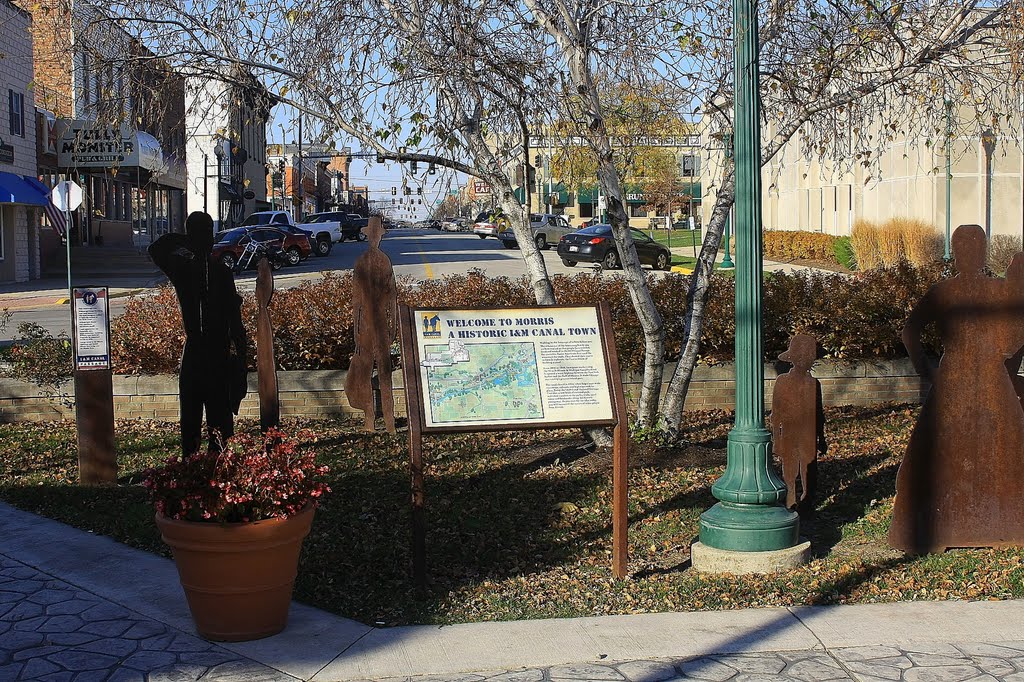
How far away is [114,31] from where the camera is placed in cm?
889

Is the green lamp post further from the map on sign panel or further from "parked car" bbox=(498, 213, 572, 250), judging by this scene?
"parked car" bbox=(498, 213, 572, 250)

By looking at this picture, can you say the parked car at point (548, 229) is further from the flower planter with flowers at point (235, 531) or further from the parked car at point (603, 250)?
the flower planter with flowers at point (235, 531)

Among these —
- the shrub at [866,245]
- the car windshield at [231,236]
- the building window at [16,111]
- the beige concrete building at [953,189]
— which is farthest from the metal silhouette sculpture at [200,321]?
the car windshield at [231,236]

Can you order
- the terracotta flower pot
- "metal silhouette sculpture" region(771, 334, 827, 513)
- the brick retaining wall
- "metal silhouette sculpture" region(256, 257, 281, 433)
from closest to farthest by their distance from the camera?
the terracotta flower pot → "metal silhouette sculpture" region(771, 334, 827, 513) → "metal silhouette sculpture" region(256, 257, 281, 433) → the brick retaining wall

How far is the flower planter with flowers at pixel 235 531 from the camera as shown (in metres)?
4.98

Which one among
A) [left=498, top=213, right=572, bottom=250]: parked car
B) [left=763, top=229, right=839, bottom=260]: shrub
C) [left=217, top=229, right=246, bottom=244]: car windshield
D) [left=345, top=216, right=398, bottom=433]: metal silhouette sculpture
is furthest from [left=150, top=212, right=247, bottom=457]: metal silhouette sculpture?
[left=498, top=213, right=572, bottom=250]: parked car

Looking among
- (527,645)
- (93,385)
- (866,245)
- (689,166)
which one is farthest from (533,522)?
(866,245)

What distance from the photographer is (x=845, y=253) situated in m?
35.3

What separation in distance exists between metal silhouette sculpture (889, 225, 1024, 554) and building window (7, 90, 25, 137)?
103 feet

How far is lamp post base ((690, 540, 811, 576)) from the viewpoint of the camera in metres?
6.14

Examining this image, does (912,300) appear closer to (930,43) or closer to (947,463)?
(930,43)

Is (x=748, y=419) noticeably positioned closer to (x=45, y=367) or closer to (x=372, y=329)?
(x=372, y=329)

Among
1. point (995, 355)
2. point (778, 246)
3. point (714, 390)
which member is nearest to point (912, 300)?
point (714, 390)

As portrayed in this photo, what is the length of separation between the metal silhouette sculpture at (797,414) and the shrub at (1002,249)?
2167 cm
